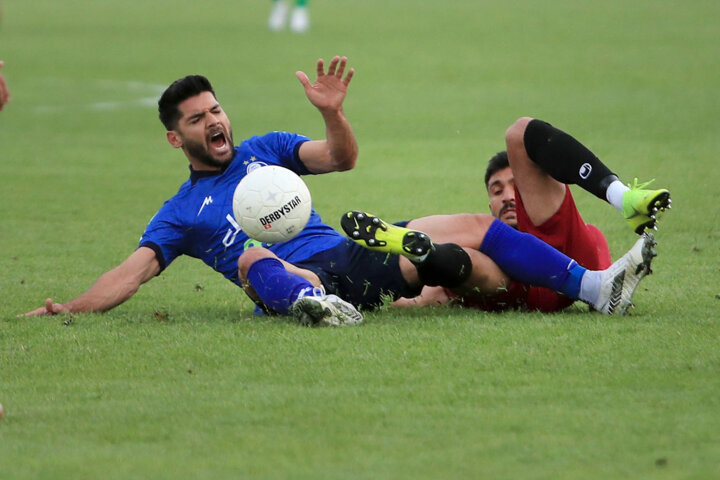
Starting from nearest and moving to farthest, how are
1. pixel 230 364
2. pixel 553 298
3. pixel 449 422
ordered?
pixel 449 422 < pixel 230 364 < pixel 553 298

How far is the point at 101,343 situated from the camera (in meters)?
6.29

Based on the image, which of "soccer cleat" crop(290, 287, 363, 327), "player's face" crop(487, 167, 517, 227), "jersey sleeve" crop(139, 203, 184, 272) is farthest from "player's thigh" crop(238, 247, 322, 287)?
"player's face" crop(487, 167, 517, 227)

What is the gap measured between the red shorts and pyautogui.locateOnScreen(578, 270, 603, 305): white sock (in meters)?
0.28

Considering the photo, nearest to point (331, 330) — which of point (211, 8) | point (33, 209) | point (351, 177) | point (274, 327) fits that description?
point (274, 327)

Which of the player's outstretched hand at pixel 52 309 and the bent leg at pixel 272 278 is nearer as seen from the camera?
the bent leg at pixel 272 278

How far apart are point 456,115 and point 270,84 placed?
4817 millimetres

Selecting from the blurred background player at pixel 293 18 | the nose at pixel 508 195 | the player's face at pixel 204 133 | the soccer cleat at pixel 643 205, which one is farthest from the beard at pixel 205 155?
the blurred background player at pixel 293 18

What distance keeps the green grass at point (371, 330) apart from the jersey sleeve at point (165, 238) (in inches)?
13.1

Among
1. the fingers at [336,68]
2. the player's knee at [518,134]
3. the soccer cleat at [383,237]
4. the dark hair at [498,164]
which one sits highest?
the fingers at [336,68]

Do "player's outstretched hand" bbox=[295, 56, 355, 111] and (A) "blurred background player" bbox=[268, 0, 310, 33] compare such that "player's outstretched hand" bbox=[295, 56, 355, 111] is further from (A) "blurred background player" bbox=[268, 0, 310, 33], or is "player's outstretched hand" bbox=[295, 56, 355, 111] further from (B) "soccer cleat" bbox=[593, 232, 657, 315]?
(A) "blurred background player" bbox=[268, 0, 310, 33]

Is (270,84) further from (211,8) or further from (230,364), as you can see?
(211,8)

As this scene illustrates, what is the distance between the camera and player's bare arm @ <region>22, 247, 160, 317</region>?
22.7 feet

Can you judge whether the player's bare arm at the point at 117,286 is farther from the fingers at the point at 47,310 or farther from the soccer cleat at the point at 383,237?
the soccer cleat at the point at 383,237

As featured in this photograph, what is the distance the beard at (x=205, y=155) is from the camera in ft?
23.5
